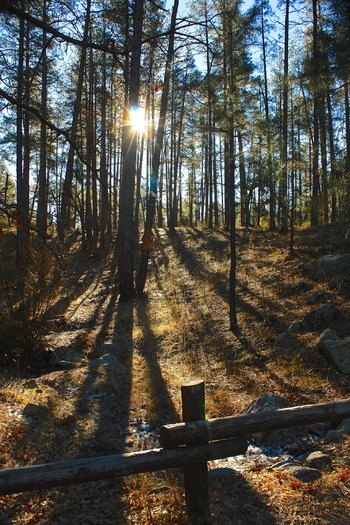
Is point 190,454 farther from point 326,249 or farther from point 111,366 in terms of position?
point 326,249

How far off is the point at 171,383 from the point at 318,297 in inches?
185

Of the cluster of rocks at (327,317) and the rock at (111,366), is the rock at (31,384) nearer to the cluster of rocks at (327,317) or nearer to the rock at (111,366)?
the rock at (111,366)

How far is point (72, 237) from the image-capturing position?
2888 cm

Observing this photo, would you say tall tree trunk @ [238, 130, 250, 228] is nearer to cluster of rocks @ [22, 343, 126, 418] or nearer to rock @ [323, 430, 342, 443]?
cluster of rocks @ [22, 343, 126, 418]

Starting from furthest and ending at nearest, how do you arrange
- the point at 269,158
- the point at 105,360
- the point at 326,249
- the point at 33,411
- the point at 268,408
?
1. the point at 269,158
2. the point at 326,249
3. the point at 105,360
4. the point at 268,408
5. the point at 33,411

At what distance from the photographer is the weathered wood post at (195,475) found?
3.44 metres

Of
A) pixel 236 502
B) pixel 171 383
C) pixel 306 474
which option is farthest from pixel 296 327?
pixel 236 502

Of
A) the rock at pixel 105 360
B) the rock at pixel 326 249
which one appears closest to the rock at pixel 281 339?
the rock at pixel 105 360

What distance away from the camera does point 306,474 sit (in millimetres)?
4352

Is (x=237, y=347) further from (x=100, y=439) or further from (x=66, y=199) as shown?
(x=66, y=199)

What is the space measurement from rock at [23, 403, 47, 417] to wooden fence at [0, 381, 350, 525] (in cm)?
267

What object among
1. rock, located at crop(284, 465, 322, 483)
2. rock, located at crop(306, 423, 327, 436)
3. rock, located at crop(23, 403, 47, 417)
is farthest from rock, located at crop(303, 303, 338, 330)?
rock, located at crop(23, 403, 47, 417)

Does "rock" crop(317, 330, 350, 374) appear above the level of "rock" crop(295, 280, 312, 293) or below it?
below

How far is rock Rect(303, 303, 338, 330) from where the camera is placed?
937cm
